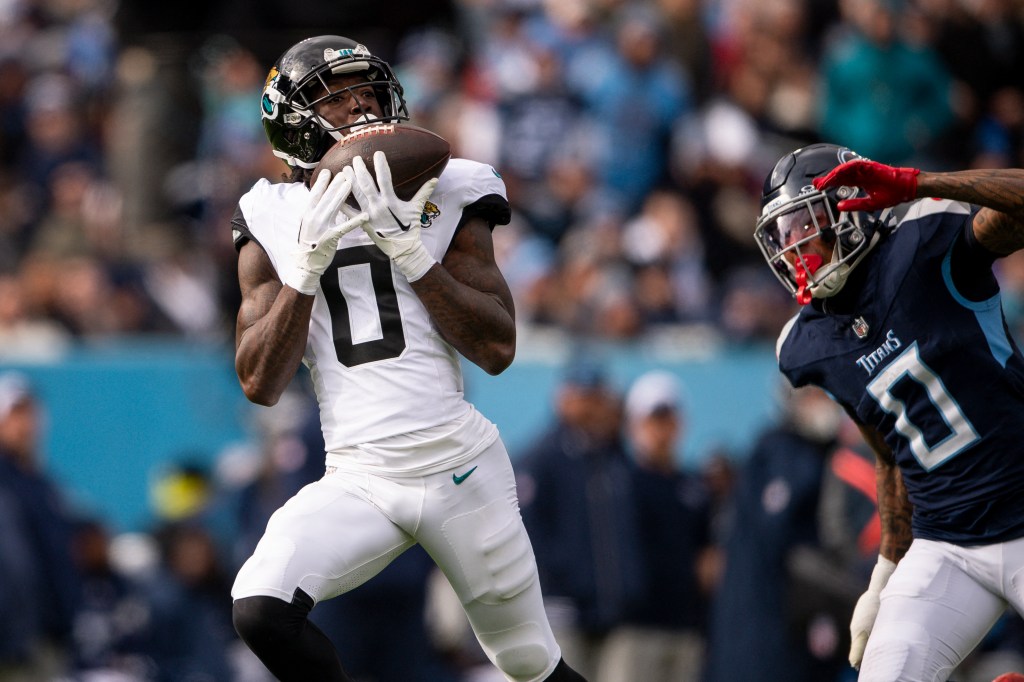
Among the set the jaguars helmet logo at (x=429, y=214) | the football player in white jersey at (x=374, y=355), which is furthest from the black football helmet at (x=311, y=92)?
the jaguars helmet logo at (x=429, y=214)

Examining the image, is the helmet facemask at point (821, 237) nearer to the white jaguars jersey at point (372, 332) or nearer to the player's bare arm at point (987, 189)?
the player's bare arm at point (987, 189)

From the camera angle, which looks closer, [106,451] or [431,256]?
[431,256]

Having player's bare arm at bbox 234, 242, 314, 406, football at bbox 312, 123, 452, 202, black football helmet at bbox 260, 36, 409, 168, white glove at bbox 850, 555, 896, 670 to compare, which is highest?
black football helmet at bbox 260, 36, 409, 168

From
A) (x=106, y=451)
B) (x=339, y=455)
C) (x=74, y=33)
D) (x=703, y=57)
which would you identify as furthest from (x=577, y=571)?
(x=74, y=33)

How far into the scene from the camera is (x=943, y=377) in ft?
14.5

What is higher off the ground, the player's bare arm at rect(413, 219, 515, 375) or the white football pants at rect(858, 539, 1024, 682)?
the player's bare arm at rect(413, 219, 515, 375)

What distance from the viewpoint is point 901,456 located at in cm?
455

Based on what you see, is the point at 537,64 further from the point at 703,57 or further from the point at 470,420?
the point at 470,420

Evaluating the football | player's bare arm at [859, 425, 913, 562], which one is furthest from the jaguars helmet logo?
player's bare arm at [859, 425, 913, 562]

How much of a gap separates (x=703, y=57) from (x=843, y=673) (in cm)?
538

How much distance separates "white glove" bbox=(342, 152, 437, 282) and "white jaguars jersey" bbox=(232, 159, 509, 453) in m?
0.16

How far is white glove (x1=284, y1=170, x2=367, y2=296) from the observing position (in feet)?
13.8

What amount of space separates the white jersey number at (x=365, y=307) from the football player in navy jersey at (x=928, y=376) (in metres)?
1.10

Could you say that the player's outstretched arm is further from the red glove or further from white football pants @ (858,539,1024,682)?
white football pants @ (858,539,1024,682)
